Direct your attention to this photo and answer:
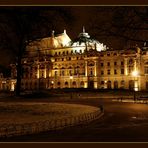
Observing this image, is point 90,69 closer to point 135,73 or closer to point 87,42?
point 87,42

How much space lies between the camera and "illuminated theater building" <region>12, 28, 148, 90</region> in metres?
113

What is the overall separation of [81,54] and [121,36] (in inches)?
3965

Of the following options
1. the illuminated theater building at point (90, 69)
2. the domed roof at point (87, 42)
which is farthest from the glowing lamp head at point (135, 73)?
the domed roof at point (87, 42)

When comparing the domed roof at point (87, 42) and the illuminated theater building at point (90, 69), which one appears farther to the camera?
the illuminated theater building at point (90, 69)

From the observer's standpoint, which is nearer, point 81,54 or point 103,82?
point 103,82

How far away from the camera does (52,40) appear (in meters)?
157

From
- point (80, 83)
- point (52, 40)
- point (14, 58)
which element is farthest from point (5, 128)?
point (52, 40)

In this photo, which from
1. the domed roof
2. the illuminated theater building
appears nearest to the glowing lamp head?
the illuminated theater building

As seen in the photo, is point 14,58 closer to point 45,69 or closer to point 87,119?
point 87,119

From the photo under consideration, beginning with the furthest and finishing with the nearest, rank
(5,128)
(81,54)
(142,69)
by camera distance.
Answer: (81,54), (142,69), (5,128)

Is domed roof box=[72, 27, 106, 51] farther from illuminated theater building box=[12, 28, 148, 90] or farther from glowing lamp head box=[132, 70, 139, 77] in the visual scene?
glowing lamp head box=[132, 70, 139, 77]

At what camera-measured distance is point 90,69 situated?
409ft

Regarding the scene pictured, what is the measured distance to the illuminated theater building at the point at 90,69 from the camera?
370 ft

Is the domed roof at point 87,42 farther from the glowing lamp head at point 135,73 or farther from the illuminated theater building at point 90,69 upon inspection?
the glowing lamp head at point 135,73
